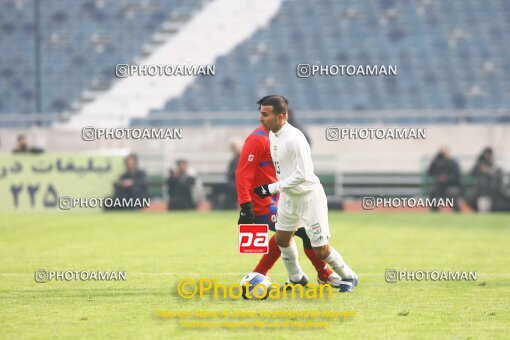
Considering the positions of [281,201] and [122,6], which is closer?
[281,201]

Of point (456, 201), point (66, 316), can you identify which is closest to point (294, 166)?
point (66, 316)

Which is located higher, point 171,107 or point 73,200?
point 171,107

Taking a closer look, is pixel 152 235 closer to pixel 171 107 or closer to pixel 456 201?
pixel 456 201

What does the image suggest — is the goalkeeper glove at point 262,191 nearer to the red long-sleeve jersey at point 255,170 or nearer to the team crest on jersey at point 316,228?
the red long-sleeve jersey at point 255,170

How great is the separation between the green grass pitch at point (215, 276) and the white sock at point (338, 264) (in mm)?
215

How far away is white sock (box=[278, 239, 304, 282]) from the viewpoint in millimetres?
9828

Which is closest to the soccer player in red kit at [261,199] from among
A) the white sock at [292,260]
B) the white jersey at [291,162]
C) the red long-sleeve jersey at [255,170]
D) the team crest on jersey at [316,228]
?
the red long-sleeve jersey at [255,170]

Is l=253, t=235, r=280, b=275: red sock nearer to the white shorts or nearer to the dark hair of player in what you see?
the white shorts

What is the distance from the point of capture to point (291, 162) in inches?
367

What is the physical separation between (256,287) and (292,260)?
61cm

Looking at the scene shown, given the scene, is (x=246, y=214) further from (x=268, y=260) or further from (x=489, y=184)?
(x=489, y=184)

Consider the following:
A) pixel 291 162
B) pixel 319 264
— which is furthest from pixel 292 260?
pixel 291 162

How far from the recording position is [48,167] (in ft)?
77.2

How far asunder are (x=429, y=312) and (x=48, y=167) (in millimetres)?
16111
